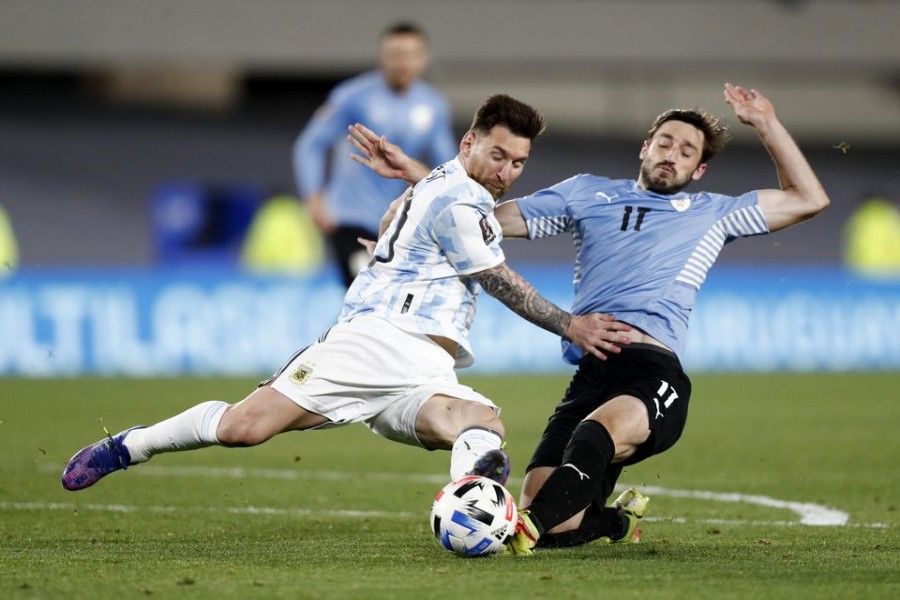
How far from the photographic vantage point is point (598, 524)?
221 inches

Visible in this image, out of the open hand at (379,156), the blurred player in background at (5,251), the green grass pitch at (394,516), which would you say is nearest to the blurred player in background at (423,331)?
the green grass pitch at (394,516)

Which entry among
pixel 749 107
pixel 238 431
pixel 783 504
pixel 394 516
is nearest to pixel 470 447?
pixel 238 431

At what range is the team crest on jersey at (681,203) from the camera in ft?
19.4

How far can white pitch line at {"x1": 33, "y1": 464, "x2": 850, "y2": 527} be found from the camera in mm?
7004

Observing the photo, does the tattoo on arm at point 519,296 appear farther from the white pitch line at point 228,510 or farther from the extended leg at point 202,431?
the white pitch line at point 228,510

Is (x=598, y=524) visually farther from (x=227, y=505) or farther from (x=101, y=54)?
(x=101, y=54)

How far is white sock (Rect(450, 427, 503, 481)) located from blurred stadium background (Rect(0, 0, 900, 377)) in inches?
410

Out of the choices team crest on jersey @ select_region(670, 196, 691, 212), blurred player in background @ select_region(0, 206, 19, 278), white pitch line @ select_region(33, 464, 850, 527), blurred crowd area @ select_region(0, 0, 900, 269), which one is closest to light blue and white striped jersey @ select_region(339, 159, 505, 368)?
team crest on jersey @ select_region(670, 196, 691, 212)

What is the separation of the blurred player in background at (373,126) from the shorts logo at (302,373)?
3679 mm

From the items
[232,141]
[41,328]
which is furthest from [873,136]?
[41,328]

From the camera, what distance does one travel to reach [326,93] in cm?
2416

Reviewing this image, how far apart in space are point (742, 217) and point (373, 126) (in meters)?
3.81

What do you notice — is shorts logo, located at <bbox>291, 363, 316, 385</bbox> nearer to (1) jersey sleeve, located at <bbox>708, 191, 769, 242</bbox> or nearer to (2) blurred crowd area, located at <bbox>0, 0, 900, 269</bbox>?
(1) jersey sleeve, located at <bbox>708, 191, 769, 242</bbox>

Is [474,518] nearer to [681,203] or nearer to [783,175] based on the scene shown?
[681,203]
